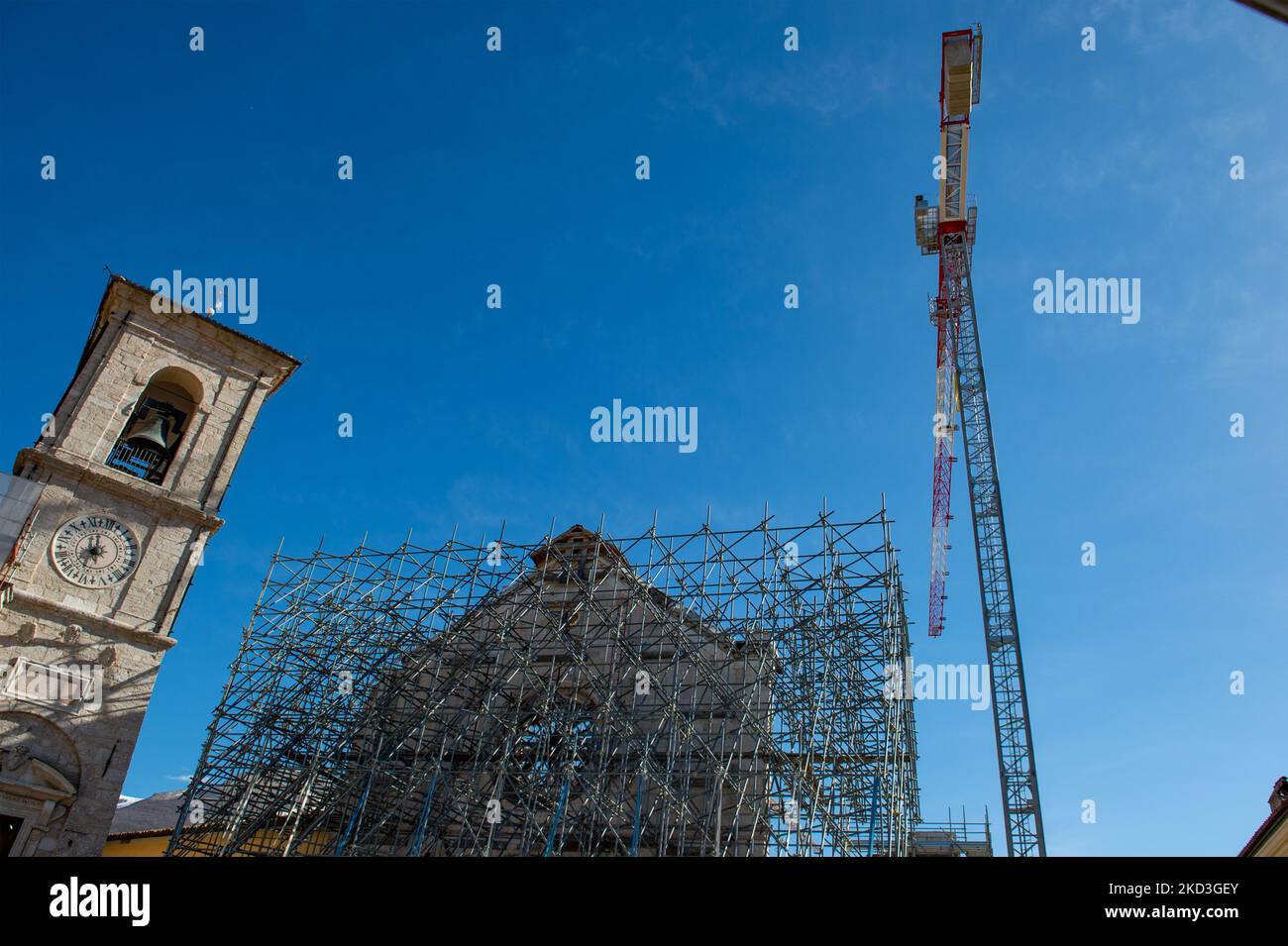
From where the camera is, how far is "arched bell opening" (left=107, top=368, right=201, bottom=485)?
2241 cm

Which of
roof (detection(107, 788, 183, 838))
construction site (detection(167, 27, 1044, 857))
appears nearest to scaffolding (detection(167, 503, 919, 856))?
construction site (detection(167, 27, 1044, 857))

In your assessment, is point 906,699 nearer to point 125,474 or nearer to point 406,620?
point 406,620

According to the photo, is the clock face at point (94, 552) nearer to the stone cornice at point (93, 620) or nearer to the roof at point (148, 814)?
the stone cornice at point (93, 620)

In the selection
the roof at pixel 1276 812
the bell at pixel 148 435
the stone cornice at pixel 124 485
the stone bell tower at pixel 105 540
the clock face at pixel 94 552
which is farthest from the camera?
the bell at pixel 148 435

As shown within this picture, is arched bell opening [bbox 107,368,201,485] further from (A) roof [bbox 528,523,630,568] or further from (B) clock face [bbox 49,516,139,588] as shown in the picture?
(A) roof [bbox 528,523,630,568]

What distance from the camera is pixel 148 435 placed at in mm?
22609

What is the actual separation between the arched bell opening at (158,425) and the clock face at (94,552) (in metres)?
1.45

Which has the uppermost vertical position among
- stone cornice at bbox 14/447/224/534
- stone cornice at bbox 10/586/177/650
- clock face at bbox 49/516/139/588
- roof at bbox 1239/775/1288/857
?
stone cornice at bbox 14/447/224/534

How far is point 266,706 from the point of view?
76.0ft

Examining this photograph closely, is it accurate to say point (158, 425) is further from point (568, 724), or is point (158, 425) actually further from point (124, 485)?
point (568, 724)

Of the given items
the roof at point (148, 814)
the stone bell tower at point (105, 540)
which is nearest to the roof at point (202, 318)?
the stone bell tower at point (105, 540)

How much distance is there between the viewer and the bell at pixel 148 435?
73.9 ft

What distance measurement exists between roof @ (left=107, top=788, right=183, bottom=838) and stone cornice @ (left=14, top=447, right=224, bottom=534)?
17380 millimetres
